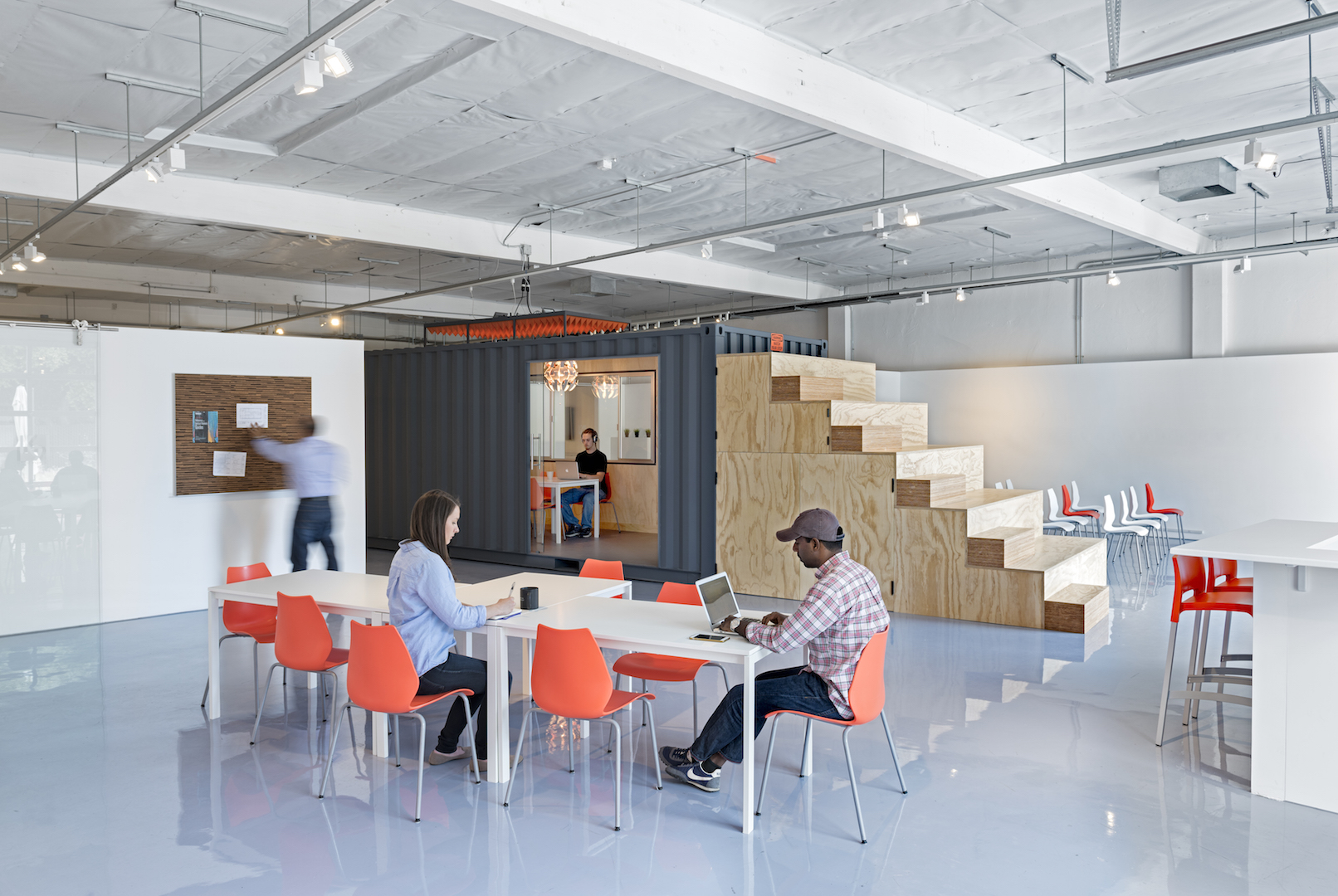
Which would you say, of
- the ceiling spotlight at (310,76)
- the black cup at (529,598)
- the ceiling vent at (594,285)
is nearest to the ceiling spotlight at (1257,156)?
the black cup at (529,598)

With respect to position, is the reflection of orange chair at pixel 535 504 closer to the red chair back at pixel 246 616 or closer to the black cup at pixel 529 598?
the red chair back at pixel 246 616

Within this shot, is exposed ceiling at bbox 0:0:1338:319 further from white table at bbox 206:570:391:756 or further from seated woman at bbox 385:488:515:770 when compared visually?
white table at bbox 206:570:391:756

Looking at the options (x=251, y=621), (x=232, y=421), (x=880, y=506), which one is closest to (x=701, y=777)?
(x=251, y=621)

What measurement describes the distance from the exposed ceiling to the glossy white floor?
3908mm

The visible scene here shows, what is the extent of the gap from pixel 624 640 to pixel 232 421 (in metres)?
5.81

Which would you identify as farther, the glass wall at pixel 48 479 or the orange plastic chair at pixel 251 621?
the glass wall at pixel 48 479

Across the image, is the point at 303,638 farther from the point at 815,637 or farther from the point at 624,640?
the point at 815,637

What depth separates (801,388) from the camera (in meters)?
8.05

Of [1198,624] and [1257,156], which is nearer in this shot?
[1198,624]

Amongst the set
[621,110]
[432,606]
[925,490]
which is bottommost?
[432,606]

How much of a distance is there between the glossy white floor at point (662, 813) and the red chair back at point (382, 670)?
0.45 m

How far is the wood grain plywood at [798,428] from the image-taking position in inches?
313

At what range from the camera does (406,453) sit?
11.4m

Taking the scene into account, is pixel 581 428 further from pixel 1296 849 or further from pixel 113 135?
pixel 1296 849
